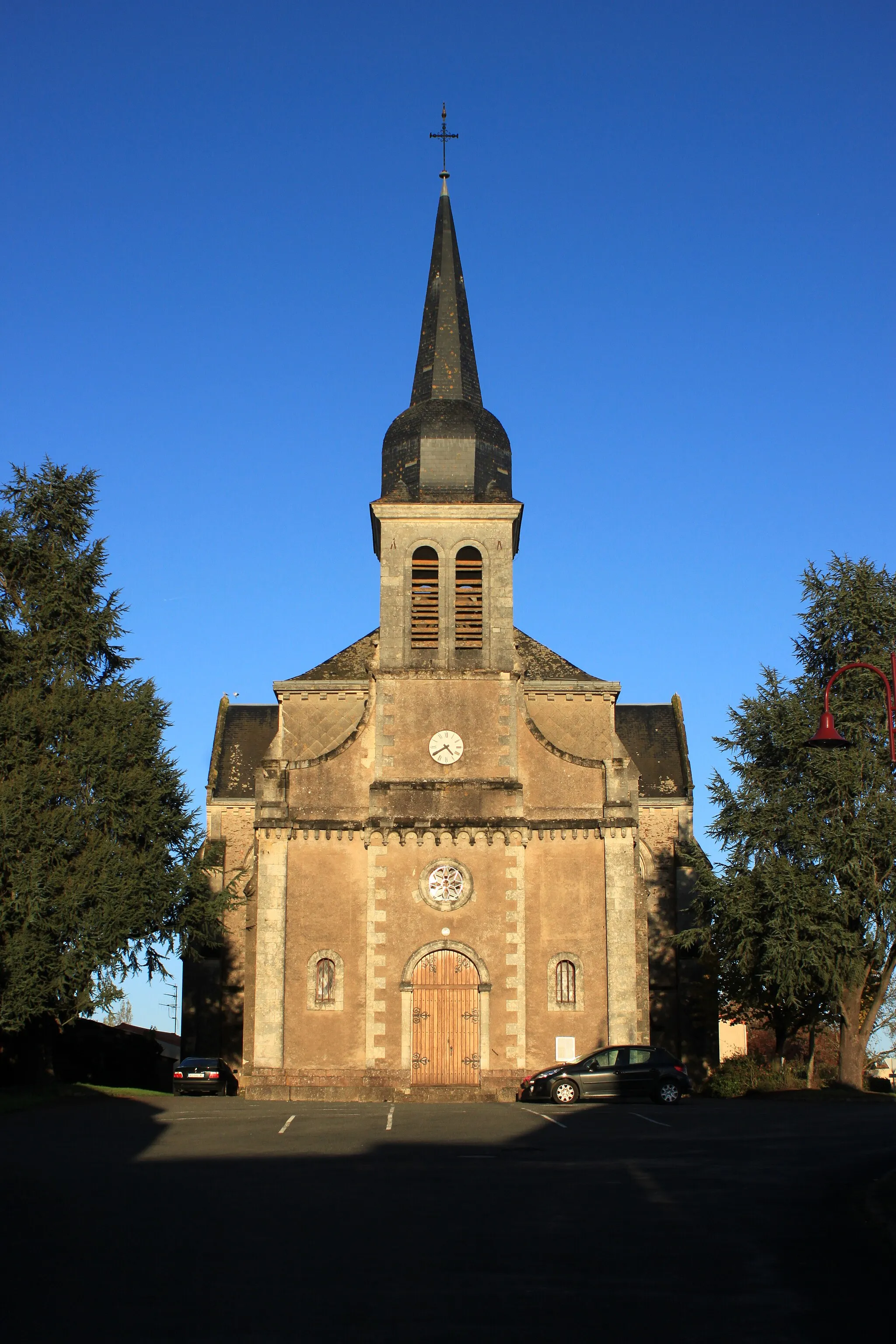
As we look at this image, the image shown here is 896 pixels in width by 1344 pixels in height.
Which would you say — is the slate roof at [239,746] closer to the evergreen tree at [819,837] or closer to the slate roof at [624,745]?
the slate roof at [624,745]

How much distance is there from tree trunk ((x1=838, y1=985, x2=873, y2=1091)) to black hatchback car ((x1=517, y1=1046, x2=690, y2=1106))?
5.61 metres

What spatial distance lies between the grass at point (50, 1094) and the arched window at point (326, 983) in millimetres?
4078

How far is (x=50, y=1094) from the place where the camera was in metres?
27.5

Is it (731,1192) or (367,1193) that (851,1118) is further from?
(367,1193)

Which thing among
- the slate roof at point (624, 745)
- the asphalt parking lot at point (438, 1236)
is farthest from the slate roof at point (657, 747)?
the asphalt parking lot at point (438, 1236)

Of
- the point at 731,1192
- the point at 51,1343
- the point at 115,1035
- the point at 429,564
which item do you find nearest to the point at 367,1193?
the point at 731,1192

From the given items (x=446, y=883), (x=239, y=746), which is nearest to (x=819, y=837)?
(x=446, y=883)

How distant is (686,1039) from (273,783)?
1629 centimetres

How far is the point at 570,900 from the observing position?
31.4 m

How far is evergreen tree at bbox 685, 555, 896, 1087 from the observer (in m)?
30.2

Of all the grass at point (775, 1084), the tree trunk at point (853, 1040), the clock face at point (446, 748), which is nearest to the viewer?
the grass at point (775, 1084)

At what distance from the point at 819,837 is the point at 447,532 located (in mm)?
11349

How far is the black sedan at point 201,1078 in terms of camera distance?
32625 mm

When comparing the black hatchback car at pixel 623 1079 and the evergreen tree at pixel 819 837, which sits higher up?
the evergreen tree at pixel 819 837
